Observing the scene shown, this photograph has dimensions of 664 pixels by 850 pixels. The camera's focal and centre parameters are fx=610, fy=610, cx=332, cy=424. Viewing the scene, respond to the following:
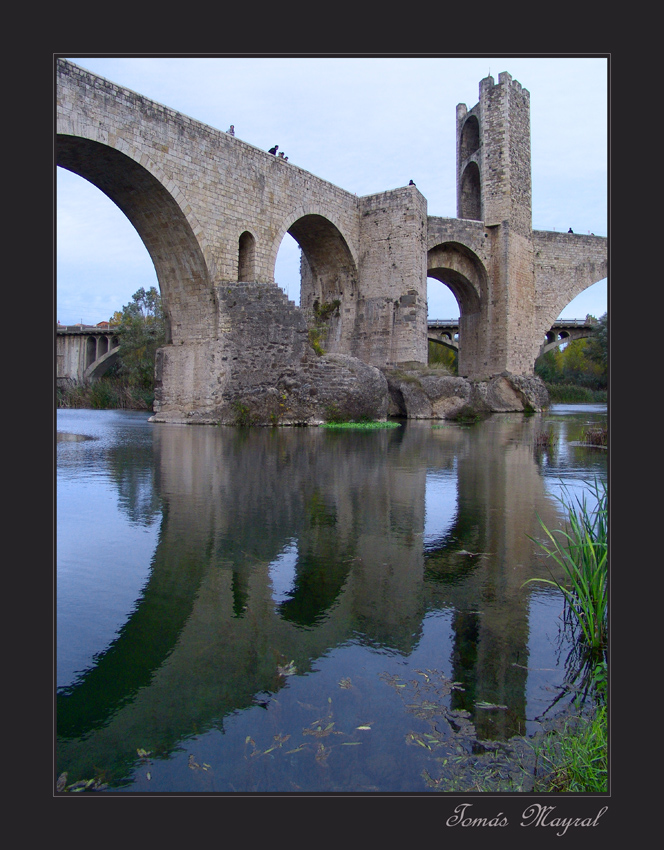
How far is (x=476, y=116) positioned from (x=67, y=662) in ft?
80.5

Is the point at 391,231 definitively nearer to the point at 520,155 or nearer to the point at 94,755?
the point at 520,155

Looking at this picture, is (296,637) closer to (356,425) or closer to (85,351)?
(356,425)

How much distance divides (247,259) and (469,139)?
44.1 feet

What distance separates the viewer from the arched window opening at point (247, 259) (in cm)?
1421

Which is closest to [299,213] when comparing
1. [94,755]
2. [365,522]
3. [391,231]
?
[391,231]

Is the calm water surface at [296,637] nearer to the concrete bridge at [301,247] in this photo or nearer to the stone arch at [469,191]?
the concrete bridge at [301,247]

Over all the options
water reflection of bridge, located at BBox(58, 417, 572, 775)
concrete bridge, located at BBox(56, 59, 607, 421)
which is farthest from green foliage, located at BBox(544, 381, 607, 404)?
water reflection of bridge, located at BBox(58, 417, 572, 775)

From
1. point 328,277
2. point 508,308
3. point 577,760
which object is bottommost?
point 577,760

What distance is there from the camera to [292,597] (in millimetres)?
2379

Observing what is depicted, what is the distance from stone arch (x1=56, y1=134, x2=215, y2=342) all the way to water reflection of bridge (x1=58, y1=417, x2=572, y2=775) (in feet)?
28.3

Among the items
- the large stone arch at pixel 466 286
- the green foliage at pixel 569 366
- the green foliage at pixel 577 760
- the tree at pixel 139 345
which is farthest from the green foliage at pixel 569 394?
the green foliage at pixel 577 760

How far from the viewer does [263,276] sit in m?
14.6

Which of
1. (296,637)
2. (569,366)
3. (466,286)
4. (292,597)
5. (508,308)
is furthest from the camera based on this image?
(569,366)

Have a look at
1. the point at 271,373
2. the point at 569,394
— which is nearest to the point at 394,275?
the point at 271,373
